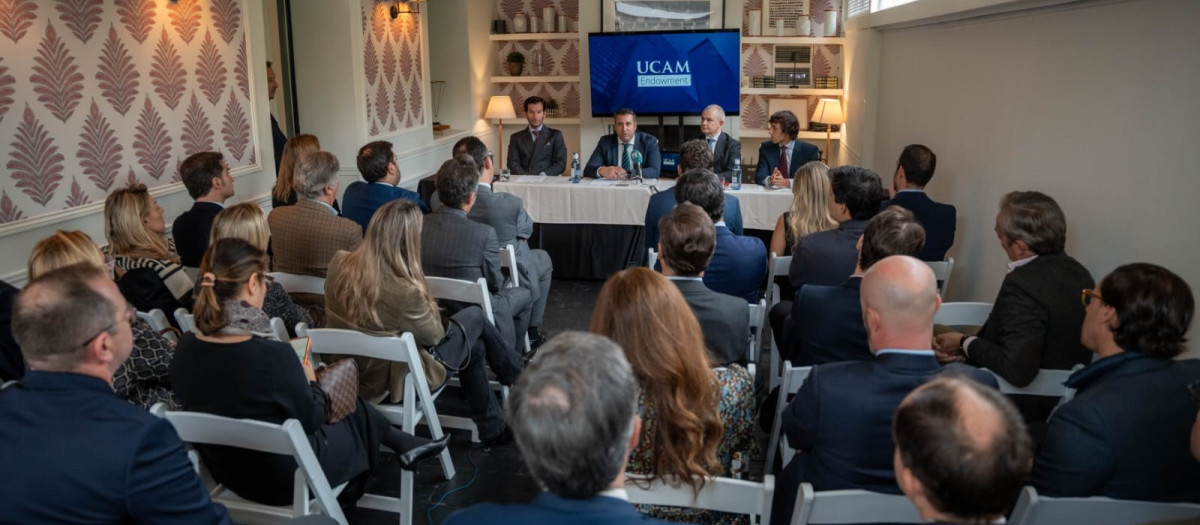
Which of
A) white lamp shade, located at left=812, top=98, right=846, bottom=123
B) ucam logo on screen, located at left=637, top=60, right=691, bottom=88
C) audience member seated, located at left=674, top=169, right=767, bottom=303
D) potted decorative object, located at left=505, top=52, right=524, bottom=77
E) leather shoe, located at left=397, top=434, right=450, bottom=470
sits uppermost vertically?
potted decorative object, located at left=505, top=52, right=524, bottom=77

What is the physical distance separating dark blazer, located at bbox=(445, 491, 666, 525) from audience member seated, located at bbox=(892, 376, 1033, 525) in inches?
18.5

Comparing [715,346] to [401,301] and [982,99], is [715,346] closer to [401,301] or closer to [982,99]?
[401,301]

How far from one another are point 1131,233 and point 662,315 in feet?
6.17

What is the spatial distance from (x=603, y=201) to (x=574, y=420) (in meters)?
4.94

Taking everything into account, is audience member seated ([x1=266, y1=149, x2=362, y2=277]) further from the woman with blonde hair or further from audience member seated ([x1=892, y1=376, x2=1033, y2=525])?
audience member seated ([x1=892, y1=376, x2=1033, y2=525])

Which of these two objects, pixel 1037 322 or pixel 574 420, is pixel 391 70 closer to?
pixel 1037 322

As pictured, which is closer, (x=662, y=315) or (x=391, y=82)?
(x=662, y=315)

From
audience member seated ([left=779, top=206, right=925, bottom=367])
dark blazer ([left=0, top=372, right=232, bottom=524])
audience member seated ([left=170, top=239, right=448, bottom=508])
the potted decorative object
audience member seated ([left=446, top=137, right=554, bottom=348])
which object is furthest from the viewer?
the potted decorative object

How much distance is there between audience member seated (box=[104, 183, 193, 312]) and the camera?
3.42 meters

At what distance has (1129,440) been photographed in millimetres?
1930

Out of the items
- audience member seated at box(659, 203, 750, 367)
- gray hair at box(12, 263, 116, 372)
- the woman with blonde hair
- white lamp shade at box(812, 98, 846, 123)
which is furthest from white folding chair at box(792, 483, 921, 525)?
white lamp shade at box(812, 98, 846, 123)

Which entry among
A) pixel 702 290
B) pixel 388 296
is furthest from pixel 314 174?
pixel 702 290

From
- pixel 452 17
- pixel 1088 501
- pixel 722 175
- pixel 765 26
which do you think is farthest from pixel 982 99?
pixel 452 17

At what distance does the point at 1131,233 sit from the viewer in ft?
9.41
